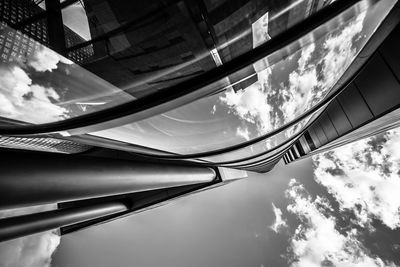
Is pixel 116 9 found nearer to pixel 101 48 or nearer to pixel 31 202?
pixel 101 48

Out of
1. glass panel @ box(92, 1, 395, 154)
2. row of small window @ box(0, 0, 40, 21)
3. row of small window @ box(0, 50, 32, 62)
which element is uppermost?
row of small window @ box(0, 0, 40, 21)

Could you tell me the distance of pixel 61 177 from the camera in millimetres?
5051

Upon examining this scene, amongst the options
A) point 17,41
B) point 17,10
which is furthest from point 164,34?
point 17,41

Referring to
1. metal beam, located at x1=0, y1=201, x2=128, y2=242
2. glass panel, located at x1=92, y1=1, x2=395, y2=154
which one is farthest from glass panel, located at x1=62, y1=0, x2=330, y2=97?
metal beam, located at x1=0, y1=201, x2=128, y2=242

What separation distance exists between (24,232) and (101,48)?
11.2 metres

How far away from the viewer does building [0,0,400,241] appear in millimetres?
2449

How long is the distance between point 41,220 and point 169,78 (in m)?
11.1

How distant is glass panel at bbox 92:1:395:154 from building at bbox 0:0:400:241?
1.6 inches

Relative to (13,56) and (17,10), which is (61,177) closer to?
(13,56)

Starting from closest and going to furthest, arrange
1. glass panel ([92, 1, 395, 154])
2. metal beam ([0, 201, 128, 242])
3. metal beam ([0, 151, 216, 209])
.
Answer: glass panel ([92, 1, 395, 154])
metal beam ([0, 151, 216, 209])
metal beam ([0, 201, 128, 242])

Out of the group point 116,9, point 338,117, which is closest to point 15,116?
point 116,9

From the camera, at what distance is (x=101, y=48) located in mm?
2475

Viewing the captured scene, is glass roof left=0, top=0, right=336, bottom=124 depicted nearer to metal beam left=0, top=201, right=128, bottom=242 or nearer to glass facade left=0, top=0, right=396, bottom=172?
glass facade left=0, top=0, right=396, bottom=172

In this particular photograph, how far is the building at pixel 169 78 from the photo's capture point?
245 cm
